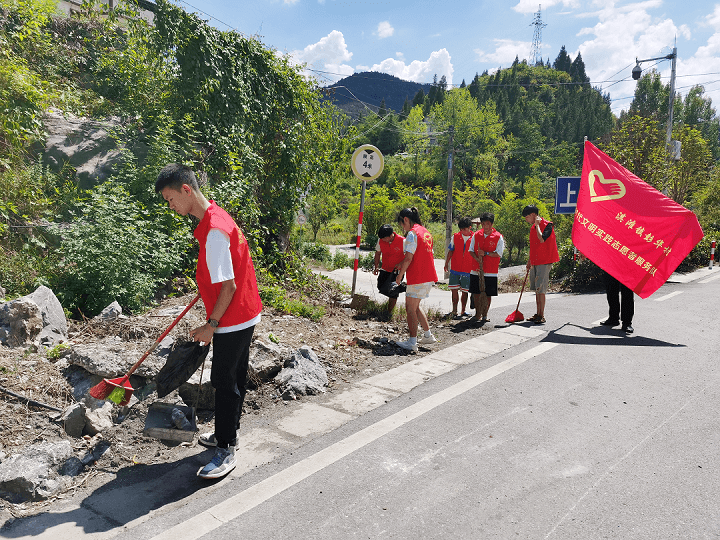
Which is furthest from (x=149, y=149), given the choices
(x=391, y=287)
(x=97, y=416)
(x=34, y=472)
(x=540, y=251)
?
(x=540, y=251)

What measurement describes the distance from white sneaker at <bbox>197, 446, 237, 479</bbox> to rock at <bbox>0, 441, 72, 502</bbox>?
0.86 m

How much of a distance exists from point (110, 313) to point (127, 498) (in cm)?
249

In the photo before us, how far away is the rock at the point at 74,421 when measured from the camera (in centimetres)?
364

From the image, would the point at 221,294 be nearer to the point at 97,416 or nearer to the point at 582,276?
the point at 97,416

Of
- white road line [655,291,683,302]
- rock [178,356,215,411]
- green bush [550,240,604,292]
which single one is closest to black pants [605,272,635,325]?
white road line [655,291,683,302]

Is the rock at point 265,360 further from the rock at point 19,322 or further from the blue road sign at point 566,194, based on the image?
the blue road sign at point 566,194

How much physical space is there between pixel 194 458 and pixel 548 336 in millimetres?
5364

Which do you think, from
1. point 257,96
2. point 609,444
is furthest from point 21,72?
point 609,444

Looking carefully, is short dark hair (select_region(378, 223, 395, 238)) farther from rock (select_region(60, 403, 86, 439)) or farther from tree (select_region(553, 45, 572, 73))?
tree (select_region(553, 45, 572, 73))

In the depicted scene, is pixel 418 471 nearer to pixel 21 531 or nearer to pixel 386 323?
pixel 21 531

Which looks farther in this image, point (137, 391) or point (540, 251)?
point (540, 251)

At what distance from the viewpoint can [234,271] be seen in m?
3.27

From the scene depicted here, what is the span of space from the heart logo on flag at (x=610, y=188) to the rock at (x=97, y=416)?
7283 mm

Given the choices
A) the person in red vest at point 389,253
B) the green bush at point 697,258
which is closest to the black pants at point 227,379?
the person in red vest at point 389,253
